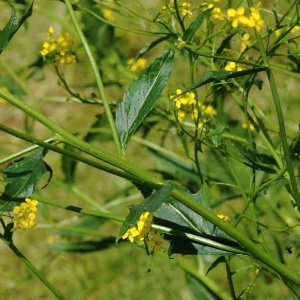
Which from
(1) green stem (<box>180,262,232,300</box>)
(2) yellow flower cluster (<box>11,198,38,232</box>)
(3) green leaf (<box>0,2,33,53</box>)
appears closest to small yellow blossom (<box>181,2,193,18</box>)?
(3) green leaf (<box>0,2,33,53</box>)

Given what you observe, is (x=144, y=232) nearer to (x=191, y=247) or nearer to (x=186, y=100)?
(x=191, y=247)

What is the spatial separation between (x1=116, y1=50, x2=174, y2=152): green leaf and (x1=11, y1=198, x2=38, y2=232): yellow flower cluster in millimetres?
143

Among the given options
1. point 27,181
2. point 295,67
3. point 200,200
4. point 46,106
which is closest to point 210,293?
point 295,67

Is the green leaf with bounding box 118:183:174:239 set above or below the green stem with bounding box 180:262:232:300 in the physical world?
above

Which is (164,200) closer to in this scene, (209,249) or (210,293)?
(209,249)

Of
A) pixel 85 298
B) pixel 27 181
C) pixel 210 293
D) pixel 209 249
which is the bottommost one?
pixel 85 298

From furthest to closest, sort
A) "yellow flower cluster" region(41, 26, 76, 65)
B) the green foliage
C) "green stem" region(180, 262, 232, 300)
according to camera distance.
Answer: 1. "green stem" region(180, 262, 232, 300)
2. "yellow flower cluster" region(41, 26, 76, 65)
3. the green foliage

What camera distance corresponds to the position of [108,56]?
6.05 feet

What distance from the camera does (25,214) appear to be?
0.96 m

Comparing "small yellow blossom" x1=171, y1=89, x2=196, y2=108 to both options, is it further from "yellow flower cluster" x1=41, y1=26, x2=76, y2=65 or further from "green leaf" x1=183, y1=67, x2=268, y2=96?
"yellow flower cluster" x1=41, y1=26, x2=76, y2=65

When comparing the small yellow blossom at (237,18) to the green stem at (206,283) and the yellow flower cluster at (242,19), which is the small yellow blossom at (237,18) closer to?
the yellow flower cluster at (242,19)

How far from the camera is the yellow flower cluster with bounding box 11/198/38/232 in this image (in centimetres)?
94

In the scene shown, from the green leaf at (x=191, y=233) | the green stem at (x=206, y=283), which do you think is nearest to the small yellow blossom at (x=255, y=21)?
the green leaf at (x=191, y=233)

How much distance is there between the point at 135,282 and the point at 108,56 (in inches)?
30.5
